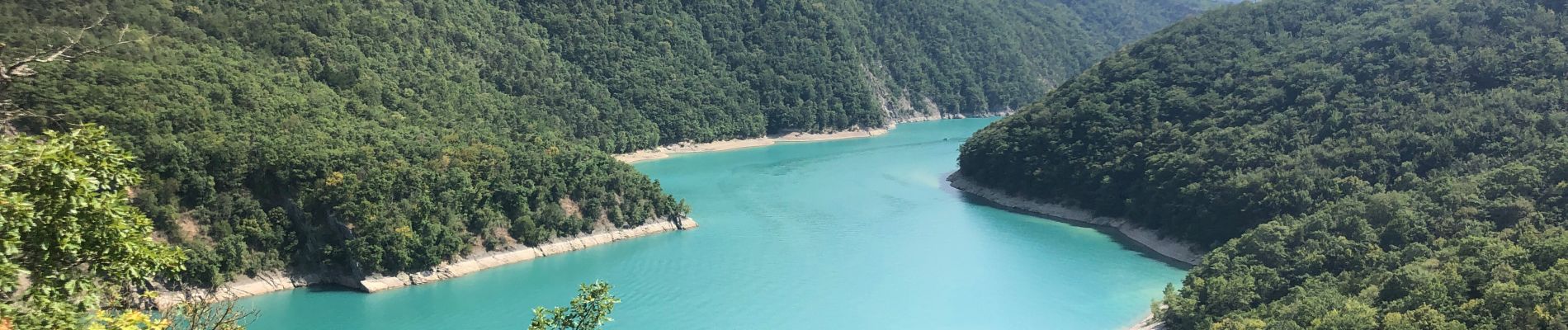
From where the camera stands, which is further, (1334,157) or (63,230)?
(1334,157)

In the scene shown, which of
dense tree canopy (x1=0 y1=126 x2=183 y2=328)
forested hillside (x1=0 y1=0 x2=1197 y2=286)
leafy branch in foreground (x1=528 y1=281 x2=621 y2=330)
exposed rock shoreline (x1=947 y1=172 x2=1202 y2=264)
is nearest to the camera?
dense tree canopy (x1=0 y1=126 x2=183 y2=328)

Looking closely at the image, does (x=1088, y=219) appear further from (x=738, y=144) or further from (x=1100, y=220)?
(x=738, y=144)

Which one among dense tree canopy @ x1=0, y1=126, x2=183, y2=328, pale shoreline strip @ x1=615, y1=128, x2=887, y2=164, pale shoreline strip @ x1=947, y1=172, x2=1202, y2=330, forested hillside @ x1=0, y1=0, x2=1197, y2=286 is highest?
dense tree canopy @ x1=0, y1=126, x2=183, y2=328

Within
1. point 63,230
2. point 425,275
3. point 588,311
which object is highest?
point 63,230

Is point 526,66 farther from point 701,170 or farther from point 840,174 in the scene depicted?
point 840,174

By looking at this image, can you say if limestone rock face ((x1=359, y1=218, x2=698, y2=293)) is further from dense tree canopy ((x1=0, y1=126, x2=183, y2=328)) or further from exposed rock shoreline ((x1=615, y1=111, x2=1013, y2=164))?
dense tree canopy ((x1=0, y1=126, x2=183, y2=328))

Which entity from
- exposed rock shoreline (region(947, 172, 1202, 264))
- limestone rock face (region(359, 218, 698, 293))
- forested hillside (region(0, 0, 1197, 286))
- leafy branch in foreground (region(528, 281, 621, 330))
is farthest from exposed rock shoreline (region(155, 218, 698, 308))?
leafy branch in foreground (region(528, 281, 621, 330))

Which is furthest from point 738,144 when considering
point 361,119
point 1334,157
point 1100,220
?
point 1334,157
